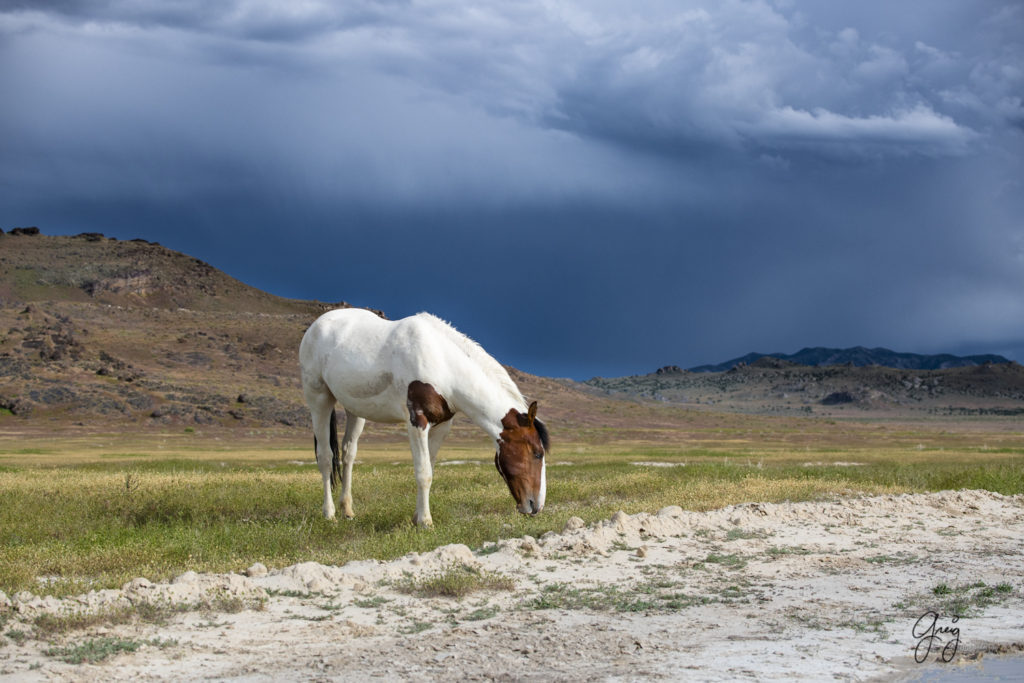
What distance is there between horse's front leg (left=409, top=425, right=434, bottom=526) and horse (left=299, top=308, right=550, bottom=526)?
0.01 metres

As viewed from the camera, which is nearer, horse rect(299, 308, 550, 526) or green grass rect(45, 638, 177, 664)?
green grass rect(45, 638, 177, 664)

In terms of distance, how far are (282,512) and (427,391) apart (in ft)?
15.2

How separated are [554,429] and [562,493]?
213 feet

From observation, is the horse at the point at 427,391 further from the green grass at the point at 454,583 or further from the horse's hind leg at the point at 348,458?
the green grass at the point at 454,583

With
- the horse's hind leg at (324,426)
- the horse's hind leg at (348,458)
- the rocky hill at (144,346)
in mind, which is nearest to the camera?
the horse's hind leg at (348,458)

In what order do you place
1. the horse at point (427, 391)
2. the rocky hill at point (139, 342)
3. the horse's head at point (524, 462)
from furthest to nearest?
the rocky hill at point (139, 342)
the horse at point (427, 391)
the horse's head at point (524, 462)

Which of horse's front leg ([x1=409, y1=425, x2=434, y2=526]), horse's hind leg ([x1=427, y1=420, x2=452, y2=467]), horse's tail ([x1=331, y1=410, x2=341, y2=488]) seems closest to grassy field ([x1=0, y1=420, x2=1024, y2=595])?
horse's front leg ([x1=409, y1=425, x2=434, y2=526])

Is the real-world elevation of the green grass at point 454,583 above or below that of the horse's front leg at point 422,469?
below

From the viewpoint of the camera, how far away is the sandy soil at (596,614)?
6875 millimetres

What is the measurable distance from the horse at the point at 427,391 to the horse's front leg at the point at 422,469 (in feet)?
0.05

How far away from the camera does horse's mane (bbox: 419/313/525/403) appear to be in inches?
537

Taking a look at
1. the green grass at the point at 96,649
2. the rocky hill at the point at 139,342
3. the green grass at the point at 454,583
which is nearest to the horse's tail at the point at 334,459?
the green grass at the point at 454,583

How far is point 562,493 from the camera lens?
18.2 m

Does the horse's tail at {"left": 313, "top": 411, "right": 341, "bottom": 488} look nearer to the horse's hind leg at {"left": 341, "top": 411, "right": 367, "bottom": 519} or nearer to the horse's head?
the horse's hind leg at {"left": 341, "top": 411, "right": 367, "bottom": 519}
